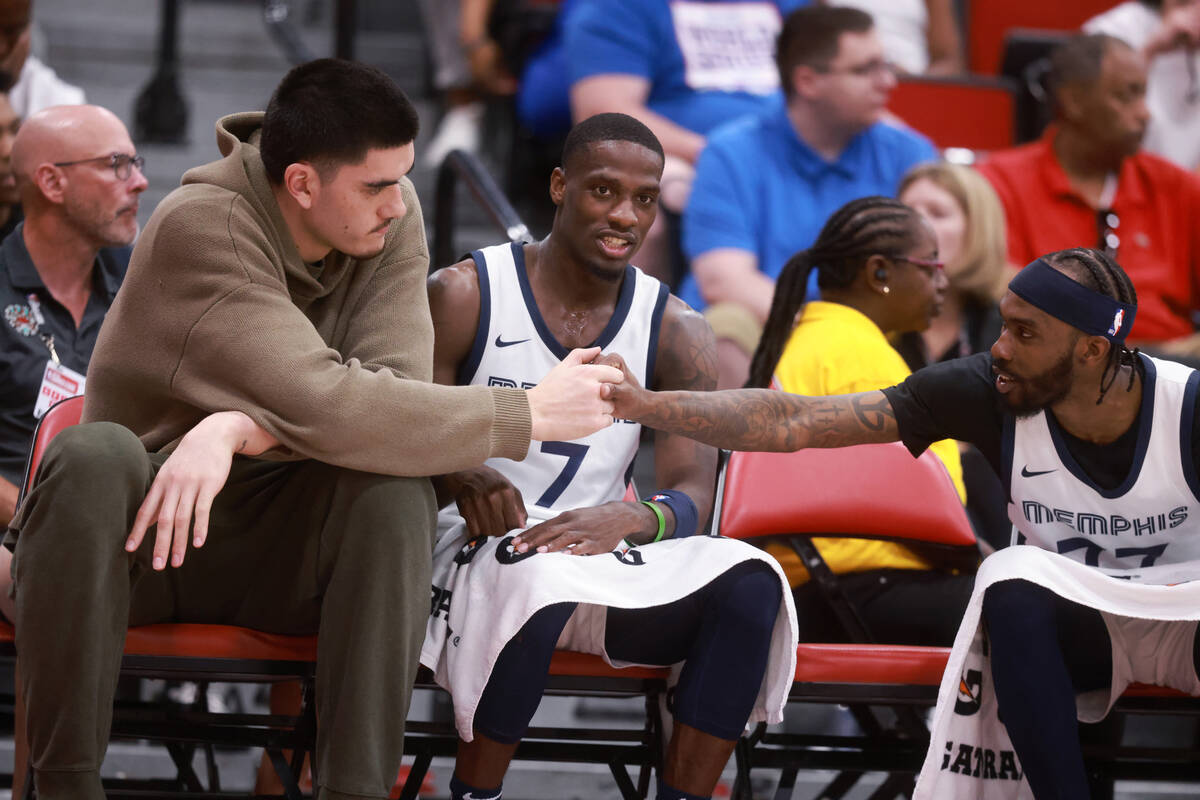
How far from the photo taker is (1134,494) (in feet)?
8.92

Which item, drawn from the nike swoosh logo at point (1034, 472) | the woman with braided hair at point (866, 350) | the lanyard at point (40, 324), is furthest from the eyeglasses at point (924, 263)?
the lanyard at point (40, 324)

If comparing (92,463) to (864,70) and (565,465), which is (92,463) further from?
(864,70)

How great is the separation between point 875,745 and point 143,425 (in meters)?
1.45

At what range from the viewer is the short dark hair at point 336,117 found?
253 centimetres

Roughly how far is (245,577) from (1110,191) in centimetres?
352

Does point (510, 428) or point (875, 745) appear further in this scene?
point (875, 745)

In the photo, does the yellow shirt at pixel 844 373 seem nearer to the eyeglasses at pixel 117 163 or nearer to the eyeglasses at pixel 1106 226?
the eyeglasses at pixel 117 163

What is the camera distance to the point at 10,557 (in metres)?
2.54

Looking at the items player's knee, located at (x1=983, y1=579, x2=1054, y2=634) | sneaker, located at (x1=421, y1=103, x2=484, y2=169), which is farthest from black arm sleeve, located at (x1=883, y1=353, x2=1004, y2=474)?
sneaker, located at (x1=421, y1=103, x2=484, y2=169)

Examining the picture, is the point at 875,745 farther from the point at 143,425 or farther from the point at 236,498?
the point at 143,425

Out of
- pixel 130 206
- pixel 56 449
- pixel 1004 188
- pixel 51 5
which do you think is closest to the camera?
pixel 56 449

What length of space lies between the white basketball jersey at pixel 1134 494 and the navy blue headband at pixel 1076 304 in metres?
0.16

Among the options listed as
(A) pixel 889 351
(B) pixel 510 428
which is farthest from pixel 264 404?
(A) pixel 889 351

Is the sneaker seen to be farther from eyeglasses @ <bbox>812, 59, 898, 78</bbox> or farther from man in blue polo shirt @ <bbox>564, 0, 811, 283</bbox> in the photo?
eyeglasses @ <bbox>812, 59, 898, 78</bbox>
